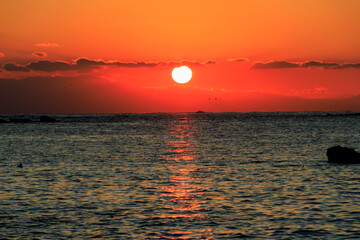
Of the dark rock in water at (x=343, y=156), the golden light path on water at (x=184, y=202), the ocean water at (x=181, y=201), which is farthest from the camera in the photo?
the dark rock in water at (x=343, y=156)

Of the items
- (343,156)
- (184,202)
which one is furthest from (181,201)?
(343,156)

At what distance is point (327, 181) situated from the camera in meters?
36.4

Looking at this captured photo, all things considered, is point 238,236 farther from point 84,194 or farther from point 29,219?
point 84,194

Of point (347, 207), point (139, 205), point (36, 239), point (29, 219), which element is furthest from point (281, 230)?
point (29, 219)

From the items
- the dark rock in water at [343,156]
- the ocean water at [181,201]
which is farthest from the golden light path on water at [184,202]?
the dark rock in water at [343,156]

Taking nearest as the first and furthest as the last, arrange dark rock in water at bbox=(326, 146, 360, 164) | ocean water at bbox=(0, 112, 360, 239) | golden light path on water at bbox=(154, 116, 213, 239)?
golden light path on water at bbox=(154, 116, 213, 239)
ocean water at bbox=(0, 112, 360, 239)
dark rock in water at bbox=(326, 146, 360, 164)

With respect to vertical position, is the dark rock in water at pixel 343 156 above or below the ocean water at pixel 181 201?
above

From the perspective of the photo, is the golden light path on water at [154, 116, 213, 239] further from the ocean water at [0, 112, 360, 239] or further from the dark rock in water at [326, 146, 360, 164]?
the dark rock in water at [326, 146, 360, 164]

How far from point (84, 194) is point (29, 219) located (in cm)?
718

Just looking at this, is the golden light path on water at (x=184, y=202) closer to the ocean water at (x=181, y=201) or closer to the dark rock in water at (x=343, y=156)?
the ocean water at (x=181, y=201)

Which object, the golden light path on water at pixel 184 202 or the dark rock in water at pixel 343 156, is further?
the dark rock in water at pixel 343 156

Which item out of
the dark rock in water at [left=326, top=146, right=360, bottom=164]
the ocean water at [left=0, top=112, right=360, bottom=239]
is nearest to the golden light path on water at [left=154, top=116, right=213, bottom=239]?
the ocean water at [left=0, top=112, right=360, bottom=239]

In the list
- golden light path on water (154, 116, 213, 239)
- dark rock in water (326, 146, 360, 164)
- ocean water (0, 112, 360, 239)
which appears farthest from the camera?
dark rock in water (326, 146, 360, 164)

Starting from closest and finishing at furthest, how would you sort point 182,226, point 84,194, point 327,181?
point 182,226 → point 84,194 → point 327,181
